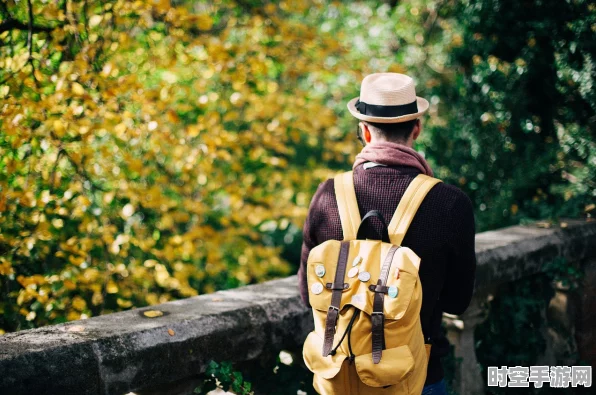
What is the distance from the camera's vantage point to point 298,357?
105 inches

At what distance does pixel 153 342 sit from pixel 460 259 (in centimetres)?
108

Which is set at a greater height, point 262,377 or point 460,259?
point 460,259

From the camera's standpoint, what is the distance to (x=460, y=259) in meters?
2.11

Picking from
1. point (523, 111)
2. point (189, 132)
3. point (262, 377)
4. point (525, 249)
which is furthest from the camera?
point (523, 111)

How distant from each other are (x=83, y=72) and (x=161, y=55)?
1.69 meters

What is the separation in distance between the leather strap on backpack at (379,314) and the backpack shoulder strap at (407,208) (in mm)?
122

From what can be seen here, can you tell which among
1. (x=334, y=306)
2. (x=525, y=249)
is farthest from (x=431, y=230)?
(x=525, y=249)

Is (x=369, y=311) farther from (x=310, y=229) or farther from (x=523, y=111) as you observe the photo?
(x=523, y=111)

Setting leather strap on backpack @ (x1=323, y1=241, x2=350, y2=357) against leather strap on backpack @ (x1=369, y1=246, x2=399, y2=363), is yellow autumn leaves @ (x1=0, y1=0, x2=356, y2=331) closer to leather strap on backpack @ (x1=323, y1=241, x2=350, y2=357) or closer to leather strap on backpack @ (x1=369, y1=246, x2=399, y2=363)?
leather strap on backpack @ (x1=323, y1=241, x2=350, y2=357)

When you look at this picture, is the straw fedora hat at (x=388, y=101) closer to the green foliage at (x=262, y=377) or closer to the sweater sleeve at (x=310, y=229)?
the sweater sleeve at (x=310, y=229)

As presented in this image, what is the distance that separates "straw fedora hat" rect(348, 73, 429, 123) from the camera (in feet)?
6.99

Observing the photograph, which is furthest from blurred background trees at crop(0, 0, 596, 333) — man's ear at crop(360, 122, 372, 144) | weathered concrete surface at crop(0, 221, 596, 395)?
man's ear at crop(360, 122, 372, 144)

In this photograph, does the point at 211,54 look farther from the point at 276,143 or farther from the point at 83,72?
the point at 83,72

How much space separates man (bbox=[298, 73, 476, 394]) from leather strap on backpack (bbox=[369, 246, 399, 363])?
17 centimetres
